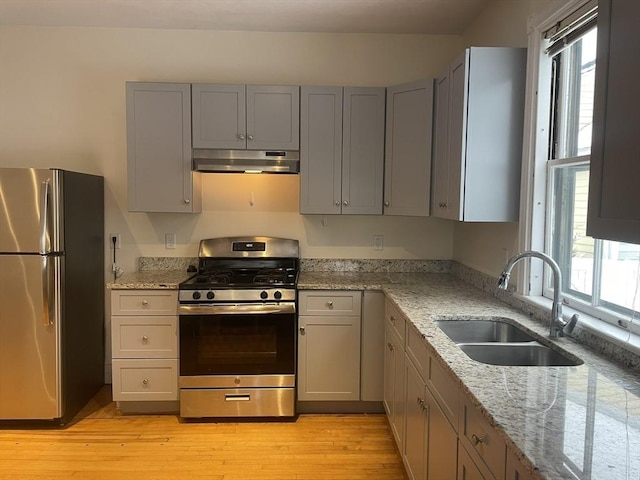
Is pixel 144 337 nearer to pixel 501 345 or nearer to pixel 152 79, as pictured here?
pixel 152 79

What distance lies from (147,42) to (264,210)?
1.53 m

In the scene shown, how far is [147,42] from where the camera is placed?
360 centimetres

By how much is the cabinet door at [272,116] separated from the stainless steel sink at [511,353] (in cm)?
194

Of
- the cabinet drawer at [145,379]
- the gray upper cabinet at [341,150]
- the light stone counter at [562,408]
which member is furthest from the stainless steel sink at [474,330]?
the cabinet drawer at [145,379]

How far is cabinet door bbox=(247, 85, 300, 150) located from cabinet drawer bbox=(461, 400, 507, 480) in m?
2.32

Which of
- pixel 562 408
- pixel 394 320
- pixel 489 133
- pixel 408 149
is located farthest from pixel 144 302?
pixel 562 408

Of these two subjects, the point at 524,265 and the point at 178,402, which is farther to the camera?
the point at 178,402

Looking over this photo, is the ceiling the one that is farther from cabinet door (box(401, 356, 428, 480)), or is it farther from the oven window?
cabinet door (box(401, 356, 428, 480))

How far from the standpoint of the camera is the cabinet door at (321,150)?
3.36 meters

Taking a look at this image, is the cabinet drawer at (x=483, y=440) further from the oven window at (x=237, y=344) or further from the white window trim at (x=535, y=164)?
the oven window at (x=237, y=344)

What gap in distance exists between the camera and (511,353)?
6.72 ft

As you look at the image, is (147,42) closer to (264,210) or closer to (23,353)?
(264,210)

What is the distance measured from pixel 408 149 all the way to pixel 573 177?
118 centimetres

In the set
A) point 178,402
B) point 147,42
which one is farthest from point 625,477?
point 147,42
